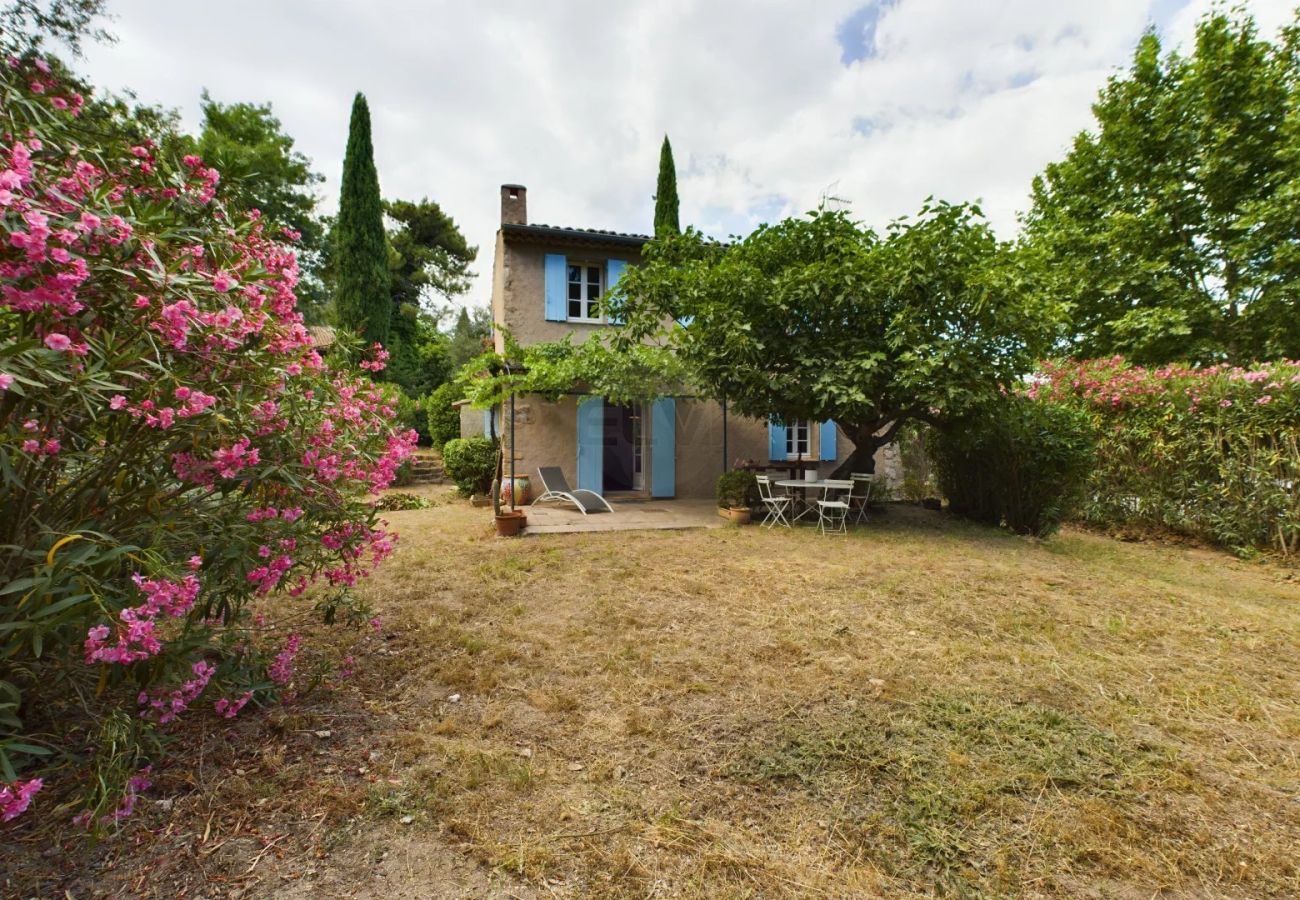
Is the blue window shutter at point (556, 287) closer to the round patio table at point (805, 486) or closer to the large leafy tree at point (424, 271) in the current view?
the round patio table at point (805, 486)

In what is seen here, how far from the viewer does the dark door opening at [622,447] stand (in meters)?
11.4

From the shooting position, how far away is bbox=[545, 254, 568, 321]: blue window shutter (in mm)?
10305

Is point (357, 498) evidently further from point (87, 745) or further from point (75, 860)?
point (75, 860)

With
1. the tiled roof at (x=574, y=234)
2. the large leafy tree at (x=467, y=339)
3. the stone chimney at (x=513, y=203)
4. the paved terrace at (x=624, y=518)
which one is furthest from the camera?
the large leafy tree at (x=467, y=339)

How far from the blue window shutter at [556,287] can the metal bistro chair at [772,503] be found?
16.9ft

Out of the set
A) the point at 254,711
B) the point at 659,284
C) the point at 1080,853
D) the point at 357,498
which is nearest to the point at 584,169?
the point at 659,284

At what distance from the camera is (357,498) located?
3.01 meters

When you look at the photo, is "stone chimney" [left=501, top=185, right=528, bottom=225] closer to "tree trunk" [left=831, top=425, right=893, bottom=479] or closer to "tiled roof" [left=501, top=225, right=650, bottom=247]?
"tiled roof" [left=501, top=225, right=650, bottom=247]

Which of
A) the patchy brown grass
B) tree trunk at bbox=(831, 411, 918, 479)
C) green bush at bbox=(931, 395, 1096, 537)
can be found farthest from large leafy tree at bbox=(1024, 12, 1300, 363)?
the patchy brown grass

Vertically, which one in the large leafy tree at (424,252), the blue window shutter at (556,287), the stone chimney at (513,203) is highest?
the large leafy tree at (424,252)

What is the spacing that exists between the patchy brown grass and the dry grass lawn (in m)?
0.01

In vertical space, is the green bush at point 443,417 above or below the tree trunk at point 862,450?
above

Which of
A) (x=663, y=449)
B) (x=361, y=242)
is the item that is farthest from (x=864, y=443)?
(x=361, y=242)

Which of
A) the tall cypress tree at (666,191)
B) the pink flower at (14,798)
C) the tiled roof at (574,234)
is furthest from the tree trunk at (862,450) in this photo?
the tall cypress tree at (666,191)
